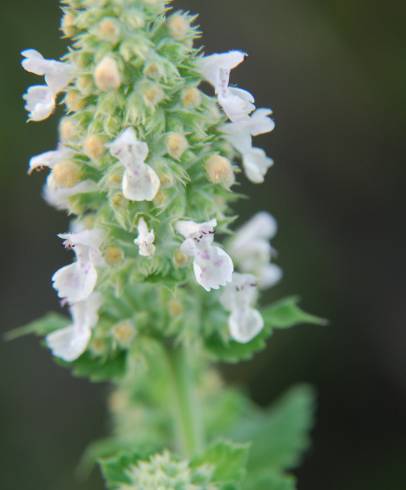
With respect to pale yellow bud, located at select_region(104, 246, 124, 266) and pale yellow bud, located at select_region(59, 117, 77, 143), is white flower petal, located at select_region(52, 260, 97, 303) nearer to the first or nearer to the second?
pale yellow bud, located at select_region(104, 246, 124, 266)

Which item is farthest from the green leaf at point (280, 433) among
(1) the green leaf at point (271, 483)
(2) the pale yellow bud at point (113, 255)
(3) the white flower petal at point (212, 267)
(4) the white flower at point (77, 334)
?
(2) the pale yellow bud at point (113, 255)

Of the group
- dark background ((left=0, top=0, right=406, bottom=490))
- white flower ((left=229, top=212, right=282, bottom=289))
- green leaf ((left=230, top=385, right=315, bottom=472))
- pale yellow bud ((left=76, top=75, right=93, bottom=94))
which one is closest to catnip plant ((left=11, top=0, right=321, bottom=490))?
pale yellow bud ((left=76, top=75, right=93, bottom=94))

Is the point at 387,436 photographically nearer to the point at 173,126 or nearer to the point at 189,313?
the point at 189,313

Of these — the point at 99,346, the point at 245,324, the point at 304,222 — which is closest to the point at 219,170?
the point at 245,324

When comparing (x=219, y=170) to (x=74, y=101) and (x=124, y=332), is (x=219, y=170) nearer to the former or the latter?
(x=74, y=101)

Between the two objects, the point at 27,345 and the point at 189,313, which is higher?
the point at 27,345

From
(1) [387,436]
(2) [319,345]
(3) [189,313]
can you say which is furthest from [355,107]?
(3) [189,313]

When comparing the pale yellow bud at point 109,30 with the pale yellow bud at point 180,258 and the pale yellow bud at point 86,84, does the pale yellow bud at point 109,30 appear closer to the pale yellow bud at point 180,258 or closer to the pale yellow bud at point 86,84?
the pale yellow bud at point 86,84
